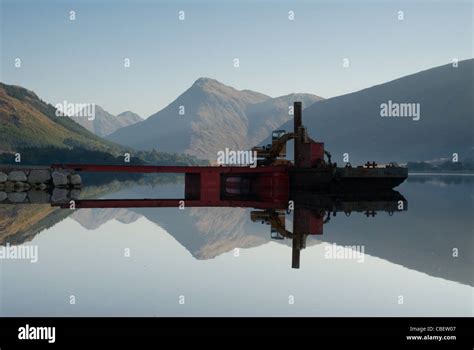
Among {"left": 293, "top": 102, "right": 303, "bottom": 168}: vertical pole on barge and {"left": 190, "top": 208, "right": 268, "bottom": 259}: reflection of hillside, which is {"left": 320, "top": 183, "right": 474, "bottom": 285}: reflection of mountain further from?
{"left": 293, "top": 102, "right": 303, "bottom": 168}: vertical pole on barge

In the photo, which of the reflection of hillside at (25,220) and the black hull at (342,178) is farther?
the black hull at (342,178)

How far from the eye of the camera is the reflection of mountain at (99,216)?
28.6 m

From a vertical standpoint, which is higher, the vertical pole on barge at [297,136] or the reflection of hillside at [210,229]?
the vertical pole on barge at [297,136]

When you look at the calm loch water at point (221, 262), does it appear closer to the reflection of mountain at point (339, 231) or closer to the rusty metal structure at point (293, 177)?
the reflection of mountain at point (339, 231)

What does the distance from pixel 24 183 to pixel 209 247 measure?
39945 millimetres

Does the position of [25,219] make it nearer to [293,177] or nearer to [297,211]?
[297,211]

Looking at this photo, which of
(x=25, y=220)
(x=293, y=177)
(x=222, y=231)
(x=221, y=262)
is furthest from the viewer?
(x=293, y=177)

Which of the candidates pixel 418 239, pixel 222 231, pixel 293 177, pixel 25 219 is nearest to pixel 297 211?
pixel 222 231

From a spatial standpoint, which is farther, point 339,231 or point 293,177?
point 293,177

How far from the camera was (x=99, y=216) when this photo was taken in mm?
32062

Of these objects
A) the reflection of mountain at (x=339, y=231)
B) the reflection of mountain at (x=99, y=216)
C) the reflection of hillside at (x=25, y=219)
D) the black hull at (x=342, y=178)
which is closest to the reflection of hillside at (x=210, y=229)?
the reflection of mountain at (x=339, y=231)

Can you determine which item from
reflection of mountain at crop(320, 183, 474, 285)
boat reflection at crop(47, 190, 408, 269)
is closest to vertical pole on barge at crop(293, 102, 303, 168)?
boat reflection at crop(47, 190, 408, 269)
